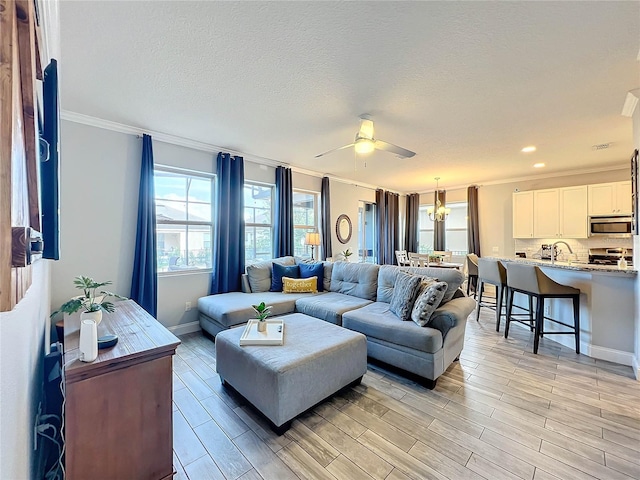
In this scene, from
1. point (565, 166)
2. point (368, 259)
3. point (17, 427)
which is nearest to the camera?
point (17, 427)

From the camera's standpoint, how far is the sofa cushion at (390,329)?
2385 millimetres

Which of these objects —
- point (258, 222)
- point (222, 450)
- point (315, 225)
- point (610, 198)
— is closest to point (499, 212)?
point (610, 198)

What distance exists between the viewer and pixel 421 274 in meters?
3.19

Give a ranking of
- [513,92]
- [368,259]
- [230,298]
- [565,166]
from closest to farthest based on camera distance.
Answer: [513,92]
[230,298]
[565,166]
[368,259]

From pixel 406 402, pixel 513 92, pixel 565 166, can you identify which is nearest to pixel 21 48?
pixel 406 402

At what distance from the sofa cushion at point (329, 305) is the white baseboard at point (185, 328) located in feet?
5.05

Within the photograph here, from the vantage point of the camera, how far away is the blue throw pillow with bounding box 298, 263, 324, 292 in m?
4.36

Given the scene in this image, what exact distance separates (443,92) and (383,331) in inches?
92.8

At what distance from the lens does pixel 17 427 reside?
73cm

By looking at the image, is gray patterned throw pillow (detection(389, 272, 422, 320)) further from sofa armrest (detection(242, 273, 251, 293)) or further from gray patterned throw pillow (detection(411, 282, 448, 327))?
sofa armrest (detection(242, 273, 251, 293))

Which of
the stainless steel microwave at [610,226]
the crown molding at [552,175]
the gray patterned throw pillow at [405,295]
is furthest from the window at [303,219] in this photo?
the stainless steel microwave at [610,226]

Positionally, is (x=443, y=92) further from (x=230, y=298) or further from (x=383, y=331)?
(x=230, y=298)

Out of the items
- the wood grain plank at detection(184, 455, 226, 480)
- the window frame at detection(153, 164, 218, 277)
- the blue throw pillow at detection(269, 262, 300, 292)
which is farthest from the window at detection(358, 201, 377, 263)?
the wood grain plank at detection(184, 455, 226, 480)

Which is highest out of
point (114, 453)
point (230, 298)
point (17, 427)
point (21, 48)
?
point (21, 48)
